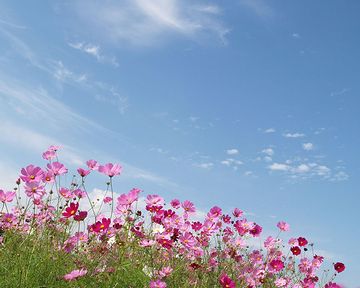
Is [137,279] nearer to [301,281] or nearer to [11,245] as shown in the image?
[11,245]

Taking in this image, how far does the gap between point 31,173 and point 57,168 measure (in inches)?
11.3

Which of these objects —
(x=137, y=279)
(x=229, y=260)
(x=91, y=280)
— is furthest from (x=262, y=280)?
(x=91, y=280)

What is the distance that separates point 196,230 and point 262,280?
2.74 feet

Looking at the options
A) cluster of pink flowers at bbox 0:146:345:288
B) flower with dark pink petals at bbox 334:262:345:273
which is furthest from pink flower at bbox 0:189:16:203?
flower with dark pink petals at bbox 334:262:345:273

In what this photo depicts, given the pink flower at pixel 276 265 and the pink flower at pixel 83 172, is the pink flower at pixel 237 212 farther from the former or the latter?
the pink flower at pixel 83 172

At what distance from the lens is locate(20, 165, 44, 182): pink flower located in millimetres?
4418

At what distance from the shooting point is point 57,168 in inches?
185

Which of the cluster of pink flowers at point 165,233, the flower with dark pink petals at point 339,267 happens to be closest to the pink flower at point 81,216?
the cluster of pink flowers at point 165,233

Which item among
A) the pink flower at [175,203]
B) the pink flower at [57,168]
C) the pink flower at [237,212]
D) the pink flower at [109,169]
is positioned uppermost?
the pink flower at [237,212]

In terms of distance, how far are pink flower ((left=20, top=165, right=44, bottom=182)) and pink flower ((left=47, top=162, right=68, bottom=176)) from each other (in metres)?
0.22

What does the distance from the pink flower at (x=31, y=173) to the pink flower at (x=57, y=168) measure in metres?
0.22

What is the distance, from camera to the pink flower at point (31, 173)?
442cm

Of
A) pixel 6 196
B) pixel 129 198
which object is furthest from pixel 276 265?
pixel 6 196

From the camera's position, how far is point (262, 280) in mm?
5469
